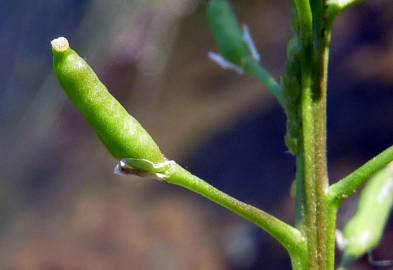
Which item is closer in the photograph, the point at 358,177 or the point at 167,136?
the point at 358,177

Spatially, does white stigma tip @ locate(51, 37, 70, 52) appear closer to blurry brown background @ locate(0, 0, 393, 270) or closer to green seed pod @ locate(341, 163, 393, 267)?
green seed pod @ locate(341, 163, 393, 267)

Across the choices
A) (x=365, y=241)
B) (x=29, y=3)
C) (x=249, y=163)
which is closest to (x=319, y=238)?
(x=365, y=241)

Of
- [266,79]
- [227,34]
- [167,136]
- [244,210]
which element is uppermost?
→ [167,136]

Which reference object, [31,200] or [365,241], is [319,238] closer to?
[365,241]

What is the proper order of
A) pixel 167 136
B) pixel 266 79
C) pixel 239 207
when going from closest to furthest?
pixel 239 207 < pixel 266 79 < pixel 167 136

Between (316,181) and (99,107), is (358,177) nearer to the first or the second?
(316,181)

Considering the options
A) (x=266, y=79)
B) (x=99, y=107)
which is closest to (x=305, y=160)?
(x=266, y=79)

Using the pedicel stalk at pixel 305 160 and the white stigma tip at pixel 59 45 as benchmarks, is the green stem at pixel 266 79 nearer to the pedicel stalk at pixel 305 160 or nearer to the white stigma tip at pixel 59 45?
the pedicel stalk at pixel 305 160

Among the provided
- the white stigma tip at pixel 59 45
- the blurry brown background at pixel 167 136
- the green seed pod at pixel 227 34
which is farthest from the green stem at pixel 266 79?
the blurry brown background at pixel 167 136
